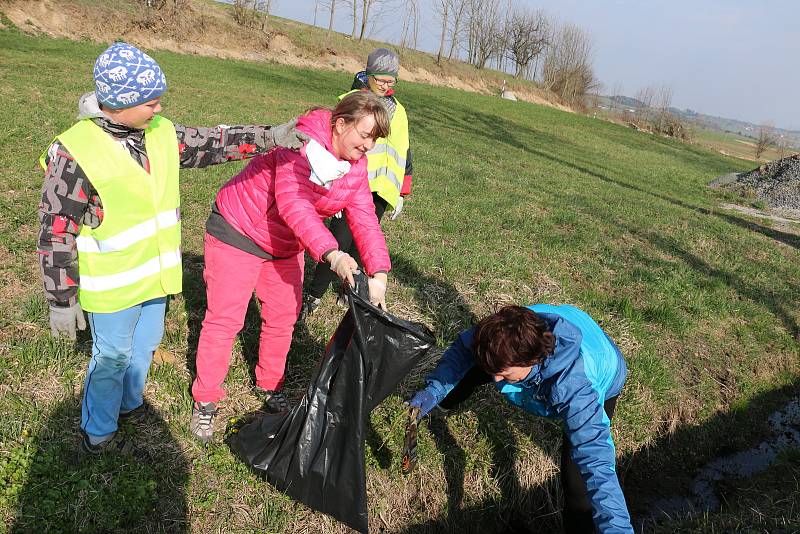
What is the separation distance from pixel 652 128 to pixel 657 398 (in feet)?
108

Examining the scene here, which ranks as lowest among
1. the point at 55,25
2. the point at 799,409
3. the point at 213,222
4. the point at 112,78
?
the point at 799,409

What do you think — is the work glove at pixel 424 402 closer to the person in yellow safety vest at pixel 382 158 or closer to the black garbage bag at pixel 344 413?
the black garbage bag at pixel 344 413

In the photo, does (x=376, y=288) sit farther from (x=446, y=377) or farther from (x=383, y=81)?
(x=383, y=81)

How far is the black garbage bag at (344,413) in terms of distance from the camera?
102 inches

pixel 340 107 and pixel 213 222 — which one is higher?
pixel 340 107

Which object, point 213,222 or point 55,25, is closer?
point 213,222

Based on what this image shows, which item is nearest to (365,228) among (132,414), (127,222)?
(127,222)

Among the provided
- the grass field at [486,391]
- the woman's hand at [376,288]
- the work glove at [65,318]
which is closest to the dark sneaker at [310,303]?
the grass field at [486,391]

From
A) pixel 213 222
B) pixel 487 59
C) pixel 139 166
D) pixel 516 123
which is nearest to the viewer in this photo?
pixel 139 166

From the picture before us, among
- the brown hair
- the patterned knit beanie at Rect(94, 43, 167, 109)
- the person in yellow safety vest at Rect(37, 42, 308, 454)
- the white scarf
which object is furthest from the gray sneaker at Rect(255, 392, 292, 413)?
the patterned knit beanie at Rect(94, 43, 167, 109)

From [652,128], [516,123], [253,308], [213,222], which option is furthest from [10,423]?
[652,128]

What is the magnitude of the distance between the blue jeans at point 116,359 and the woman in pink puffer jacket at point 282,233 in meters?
0.28

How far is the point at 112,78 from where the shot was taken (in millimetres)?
2184

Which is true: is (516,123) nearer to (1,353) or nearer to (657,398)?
(657,398)
